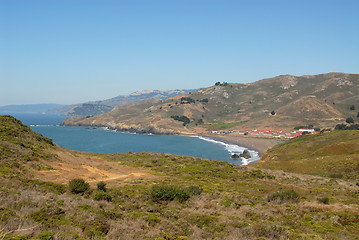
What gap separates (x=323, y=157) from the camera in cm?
5853

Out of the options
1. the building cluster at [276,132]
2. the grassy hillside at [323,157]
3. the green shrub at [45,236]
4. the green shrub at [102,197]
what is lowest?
the building cluster at [276,132]

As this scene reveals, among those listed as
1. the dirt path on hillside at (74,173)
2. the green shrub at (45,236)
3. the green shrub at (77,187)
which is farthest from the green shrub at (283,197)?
the green shrub at (45,236)

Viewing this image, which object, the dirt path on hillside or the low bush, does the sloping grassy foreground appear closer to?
the low bush

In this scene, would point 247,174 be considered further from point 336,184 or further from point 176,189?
point 176,189

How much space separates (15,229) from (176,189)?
1216 cm

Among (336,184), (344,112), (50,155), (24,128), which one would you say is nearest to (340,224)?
(336,184)

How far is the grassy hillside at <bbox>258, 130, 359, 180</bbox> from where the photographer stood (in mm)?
48094

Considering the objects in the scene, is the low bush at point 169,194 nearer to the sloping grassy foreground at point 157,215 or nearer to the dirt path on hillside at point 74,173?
the sloping grassy foreground at point 157,215

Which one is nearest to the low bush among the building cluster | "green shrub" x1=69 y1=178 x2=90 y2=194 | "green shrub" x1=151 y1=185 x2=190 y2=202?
"green shrub" x1=151 y1=185 x2=190 y2=202

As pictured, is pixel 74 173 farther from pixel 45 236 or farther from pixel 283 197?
pixel 283 197

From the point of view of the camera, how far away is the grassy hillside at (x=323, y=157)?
158ft

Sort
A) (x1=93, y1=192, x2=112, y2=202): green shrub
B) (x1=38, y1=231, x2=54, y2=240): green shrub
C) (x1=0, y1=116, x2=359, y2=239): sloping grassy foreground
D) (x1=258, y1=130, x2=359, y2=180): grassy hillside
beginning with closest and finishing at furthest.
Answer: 1. (x1=38, y1=231, x2=54, y2=240): green shrub
2. (x1=0, y1=116, x2=359, y2=239): sloping grassy foreground
3. (x1=93, y1=192, x2=112, y2=202): green shrub
4. (x1=258, y1=130, x2=359, y2=180): grassy hillside

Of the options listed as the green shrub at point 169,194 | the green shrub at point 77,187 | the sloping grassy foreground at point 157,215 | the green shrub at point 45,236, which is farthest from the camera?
the green shrub at point 77,187

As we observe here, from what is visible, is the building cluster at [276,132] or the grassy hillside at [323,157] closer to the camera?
the grassy hillside at [323,157]
